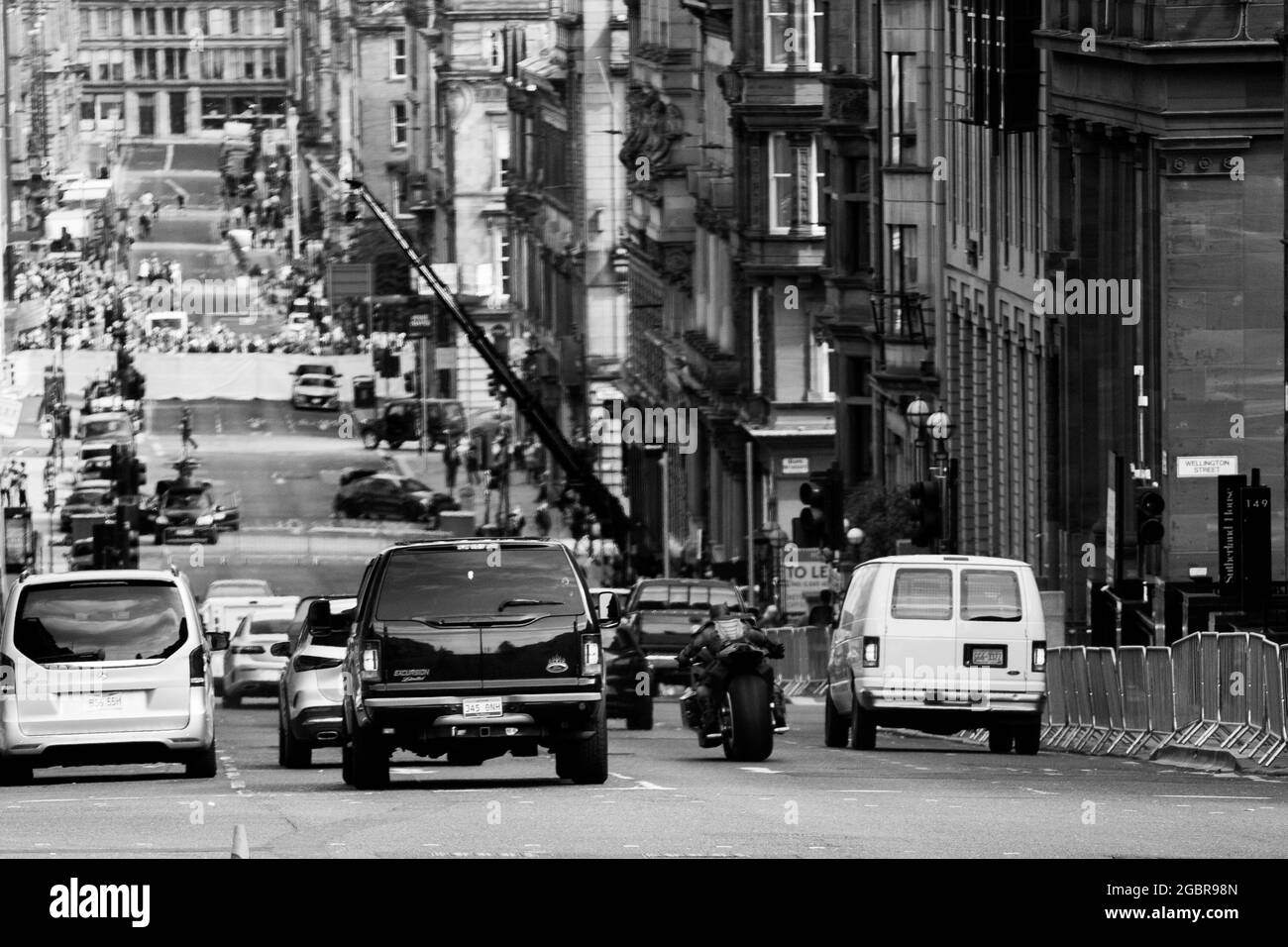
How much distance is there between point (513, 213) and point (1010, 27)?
88.3m

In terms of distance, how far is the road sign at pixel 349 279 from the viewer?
511ft

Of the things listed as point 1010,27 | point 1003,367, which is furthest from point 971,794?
point 1003,367

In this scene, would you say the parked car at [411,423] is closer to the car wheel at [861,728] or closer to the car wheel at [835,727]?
the car wheel at [835,727]

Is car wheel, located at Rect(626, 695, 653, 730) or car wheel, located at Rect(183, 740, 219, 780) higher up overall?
car wheel, located at Rect(183, 740, 219, 780)

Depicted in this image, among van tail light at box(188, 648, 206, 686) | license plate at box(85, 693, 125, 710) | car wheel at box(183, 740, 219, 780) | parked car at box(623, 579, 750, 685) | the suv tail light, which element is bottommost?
parked car at box(623, 579, 750, 685)

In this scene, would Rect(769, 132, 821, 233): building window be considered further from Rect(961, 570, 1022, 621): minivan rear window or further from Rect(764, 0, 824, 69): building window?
Rect(961, 570, 1022, 621): minivan rear window

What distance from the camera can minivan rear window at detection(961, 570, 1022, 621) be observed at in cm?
2728

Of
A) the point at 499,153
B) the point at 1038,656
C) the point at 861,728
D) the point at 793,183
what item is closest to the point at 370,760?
the point at 1038,656

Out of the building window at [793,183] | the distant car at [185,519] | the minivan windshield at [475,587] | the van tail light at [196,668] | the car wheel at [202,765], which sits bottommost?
the distant car at [185,519]

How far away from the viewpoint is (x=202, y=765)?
2353 centimetres

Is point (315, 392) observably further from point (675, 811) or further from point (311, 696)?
point (675, 811)

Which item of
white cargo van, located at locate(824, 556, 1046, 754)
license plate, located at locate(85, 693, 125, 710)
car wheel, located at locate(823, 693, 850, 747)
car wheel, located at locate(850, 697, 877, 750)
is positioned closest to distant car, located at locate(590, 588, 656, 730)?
car wheel, located at locate(823, 693, 850, 747)

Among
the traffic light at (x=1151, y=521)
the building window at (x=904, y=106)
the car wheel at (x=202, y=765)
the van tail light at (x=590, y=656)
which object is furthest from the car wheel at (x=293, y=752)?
the building window at (x=904, y=106)

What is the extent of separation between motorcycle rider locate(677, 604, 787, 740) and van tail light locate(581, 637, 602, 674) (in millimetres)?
4535
